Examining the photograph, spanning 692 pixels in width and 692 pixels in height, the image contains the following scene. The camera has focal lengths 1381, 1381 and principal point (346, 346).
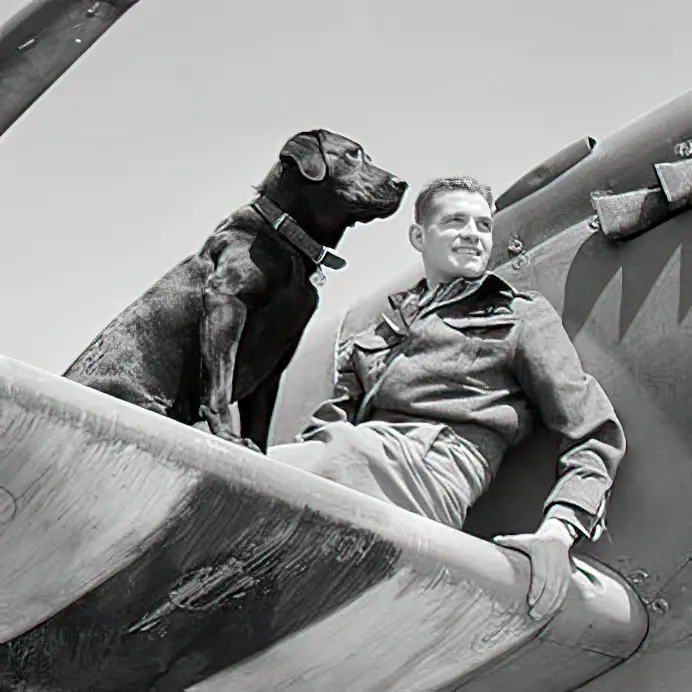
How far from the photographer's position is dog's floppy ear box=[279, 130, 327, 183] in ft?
10.4

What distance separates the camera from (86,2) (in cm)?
270

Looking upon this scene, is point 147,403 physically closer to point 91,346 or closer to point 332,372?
point 91,346

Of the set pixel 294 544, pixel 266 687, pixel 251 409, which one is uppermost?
pixel 251 409

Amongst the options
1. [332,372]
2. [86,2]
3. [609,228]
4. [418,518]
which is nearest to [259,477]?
[418,518]

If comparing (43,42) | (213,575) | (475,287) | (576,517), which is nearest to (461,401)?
(475,287)

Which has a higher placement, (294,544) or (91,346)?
(91,346)

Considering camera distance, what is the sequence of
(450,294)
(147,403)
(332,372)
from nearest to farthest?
(147,403), (450,294), (332,372)

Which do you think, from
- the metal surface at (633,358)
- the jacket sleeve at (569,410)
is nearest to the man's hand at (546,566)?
the jacket sleeve at (569,410)

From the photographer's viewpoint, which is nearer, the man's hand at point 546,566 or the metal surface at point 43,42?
the metal surface at point 43,42

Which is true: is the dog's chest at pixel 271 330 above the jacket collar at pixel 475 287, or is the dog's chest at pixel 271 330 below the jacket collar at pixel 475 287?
above

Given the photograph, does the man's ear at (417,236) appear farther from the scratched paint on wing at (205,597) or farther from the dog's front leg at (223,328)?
the scratched paint on wing at (205,597)

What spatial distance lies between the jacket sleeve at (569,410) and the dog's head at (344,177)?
0.54m

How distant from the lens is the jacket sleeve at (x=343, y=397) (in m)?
3.61

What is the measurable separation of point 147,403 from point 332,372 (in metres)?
1.38
